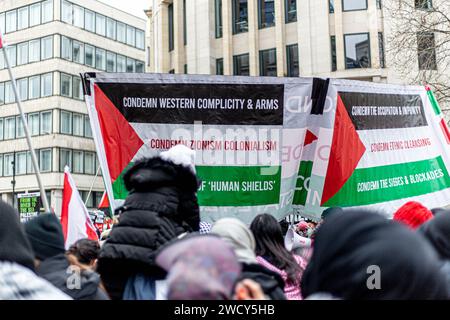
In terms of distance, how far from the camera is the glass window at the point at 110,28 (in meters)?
52.4

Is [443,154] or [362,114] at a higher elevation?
[362,114]

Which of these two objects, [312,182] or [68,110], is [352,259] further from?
[68,110]

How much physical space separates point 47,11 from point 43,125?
9.74m

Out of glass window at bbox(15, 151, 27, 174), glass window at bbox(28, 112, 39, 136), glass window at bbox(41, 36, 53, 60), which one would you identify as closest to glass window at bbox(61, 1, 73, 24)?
glass window at bbox(41, 36, 53, 60)

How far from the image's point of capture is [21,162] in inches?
1860

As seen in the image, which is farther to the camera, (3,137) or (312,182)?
(3,137)

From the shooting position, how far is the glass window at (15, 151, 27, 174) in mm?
46938

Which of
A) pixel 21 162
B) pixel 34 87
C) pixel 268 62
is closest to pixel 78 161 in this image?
pixel 21 162

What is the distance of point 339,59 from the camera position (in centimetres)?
2884

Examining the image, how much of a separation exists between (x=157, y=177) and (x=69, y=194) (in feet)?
11.4

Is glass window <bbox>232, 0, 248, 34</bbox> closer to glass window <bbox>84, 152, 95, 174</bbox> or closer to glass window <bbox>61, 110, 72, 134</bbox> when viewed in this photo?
glass window <bbox>61, 110, 72, 134</bbox>

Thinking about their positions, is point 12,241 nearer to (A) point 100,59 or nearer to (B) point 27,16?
(A) point 100,59

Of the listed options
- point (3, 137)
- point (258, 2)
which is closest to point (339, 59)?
point (258, 2)
